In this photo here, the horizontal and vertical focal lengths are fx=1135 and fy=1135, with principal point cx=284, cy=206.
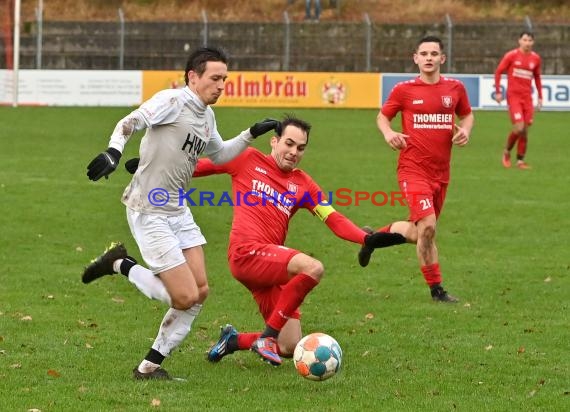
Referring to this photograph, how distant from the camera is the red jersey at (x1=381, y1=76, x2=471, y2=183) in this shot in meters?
10.7

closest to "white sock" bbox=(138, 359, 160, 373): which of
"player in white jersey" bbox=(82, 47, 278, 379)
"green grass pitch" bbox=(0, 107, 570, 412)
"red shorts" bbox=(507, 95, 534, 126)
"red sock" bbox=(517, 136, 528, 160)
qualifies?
"player in white jersey" bbox=(82, 47, 278, 379)

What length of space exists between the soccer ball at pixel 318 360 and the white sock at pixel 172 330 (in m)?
0.86

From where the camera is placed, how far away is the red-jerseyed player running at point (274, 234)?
7.76m

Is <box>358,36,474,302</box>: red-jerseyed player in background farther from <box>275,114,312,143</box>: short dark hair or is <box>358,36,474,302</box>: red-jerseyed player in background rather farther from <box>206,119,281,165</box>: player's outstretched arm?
<box>206,119,281,165</box>: player's outstretched arm

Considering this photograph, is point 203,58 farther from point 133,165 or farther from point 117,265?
point 117,265

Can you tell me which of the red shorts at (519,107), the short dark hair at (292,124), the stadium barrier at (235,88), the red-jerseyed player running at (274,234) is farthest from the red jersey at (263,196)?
the stadium barrier at (235,88)

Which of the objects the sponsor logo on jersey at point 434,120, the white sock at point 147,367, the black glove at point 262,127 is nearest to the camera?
the white sock at point 147,367

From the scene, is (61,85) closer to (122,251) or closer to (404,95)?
(404,95)

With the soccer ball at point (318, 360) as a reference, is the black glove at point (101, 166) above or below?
above

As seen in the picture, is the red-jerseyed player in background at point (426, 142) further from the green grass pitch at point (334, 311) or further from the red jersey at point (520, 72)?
the red jersey at point (520, 72)

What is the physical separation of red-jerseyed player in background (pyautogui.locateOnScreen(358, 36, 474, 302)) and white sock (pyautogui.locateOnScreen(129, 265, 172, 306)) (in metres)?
3.31

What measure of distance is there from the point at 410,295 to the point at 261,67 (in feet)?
104

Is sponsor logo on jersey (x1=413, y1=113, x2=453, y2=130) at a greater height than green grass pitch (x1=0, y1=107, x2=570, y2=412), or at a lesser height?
greater

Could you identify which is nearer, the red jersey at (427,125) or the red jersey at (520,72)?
the red jersey at (427,125)
